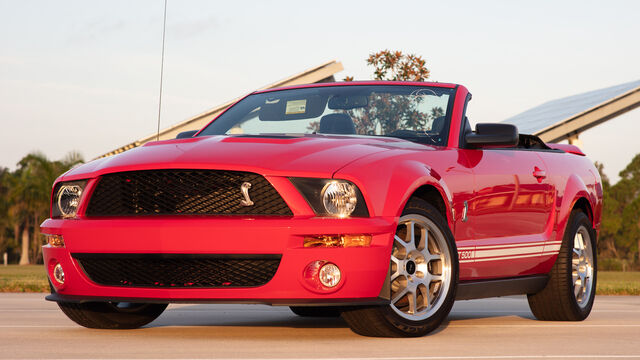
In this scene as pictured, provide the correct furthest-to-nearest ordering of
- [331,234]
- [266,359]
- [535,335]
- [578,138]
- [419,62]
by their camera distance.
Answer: [578,138], [419,62], [535,335], [331,234], [266,359]

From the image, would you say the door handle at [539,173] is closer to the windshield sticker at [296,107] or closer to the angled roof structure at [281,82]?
the windshield sticker at [296,107]

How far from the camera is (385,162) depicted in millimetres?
5410

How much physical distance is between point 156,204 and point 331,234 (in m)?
0.97

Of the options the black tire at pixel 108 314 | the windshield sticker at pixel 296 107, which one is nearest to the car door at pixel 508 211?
the windshield sticker at pixel 296 107

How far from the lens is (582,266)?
25.7ft

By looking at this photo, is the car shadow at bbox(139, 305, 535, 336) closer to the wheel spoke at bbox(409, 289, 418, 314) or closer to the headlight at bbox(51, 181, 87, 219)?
the wheel spoke at bbox(409, 289, 418, 314)

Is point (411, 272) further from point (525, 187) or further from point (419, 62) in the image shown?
point (419, 62)

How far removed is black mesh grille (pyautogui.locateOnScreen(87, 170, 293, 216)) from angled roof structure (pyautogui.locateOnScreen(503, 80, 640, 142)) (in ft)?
68.7

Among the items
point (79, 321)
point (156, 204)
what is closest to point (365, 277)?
point (156, 204)

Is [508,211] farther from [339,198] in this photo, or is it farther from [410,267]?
[339,198]

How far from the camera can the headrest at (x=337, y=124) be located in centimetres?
652

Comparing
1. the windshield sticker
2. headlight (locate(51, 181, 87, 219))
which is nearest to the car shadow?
headlight (locate(51, 181, 87, 219))

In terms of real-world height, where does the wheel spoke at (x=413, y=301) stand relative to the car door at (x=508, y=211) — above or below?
below

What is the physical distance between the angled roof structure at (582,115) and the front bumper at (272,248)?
2089 cm
